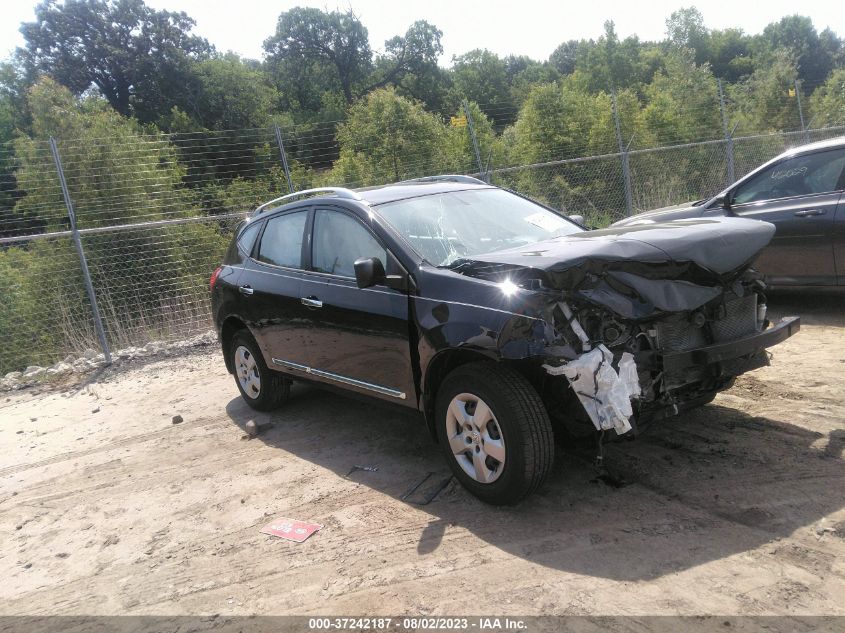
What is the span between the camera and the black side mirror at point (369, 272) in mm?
4102

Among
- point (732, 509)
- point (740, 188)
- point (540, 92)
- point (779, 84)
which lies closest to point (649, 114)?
point (540, 92)

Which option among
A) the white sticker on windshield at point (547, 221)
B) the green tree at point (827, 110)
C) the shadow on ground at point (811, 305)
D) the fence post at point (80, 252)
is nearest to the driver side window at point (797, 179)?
the shadow on ground at point (811, 305)

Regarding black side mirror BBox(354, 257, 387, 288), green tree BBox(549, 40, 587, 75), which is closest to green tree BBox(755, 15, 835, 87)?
green tree BBox(549, 40, 587, 75)

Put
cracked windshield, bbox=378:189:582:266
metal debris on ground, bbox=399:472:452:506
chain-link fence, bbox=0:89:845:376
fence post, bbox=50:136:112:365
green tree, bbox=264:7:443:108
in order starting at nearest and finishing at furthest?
1. metal debris on ground, bbox=399:472:452:506
2. cracked windshield, bbox=378:189:582:266
3. fence post, bbox=50:136:112:365
4. chain-link fence, bbox=0:89:845:376
5. green tree, bbox=264:7:443:108

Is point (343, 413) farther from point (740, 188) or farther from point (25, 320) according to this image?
point (25, 320)

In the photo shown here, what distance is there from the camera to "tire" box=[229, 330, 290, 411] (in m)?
5.87

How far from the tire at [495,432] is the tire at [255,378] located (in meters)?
2.39

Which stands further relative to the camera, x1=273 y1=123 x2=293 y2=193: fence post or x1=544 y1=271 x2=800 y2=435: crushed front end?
x1=273 y1=123 x2=293 y2=193: fence post

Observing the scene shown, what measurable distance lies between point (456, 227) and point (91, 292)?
20.2ft

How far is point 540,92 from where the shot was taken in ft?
49.9

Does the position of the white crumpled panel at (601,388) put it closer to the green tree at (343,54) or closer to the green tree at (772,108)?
the green tree at (772,108)

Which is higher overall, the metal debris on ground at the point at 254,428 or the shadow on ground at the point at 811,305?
the metal debris on ground at the point at 254,428

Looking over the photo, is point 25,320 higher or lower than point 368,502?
higher

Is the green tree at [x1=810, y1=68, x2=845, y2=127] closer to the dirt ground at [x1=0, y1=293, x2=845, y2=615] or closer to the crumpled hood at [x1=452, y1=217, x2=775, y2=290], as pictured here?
the dirt ground at [x1=0, y1=293, x2=845, y2=615]
